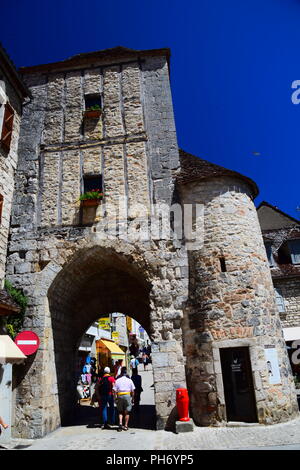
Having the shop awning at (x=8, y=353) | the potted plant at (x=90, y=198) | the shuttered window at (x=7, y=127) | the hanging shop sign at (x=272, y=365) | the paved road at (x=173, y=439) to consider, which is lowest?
the paved road at (x=173, y=439)

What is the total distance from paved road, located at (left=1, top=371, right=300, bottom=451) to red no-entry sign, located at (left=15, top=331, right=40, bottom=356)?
164cm

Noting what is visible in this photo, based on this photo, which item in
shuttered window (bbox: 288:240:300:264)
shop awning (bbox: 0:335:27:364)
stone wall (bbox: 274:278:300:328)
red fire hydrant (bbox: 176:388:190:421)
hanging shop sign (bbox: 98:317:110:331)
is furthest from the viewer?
hanging shop sign (bbox: 98:317:110:331)

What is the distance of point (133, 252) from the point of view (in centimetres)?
779

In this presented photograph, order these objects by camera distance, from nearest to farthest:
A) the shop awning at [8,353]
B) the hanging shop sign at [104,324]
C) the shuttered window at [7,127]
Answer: the shop awning at [8,353] < the shuttered window at [7,127] < the hanging shop sign at [104,324]

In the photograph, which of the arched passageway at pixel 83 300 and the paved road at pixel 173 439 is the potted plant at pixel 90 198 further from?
the paved road at pixel 173 439

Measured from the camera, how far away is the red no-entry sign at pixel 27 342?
6.94 m

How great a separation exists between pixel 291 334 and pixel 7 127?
11.6 meters

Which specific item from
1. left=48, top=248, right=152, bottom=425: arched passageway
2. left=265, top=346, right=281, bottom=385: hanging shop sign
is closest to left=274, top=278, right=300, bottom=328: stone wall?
left=48, top=248, right=152, bottom=425: arched passageway

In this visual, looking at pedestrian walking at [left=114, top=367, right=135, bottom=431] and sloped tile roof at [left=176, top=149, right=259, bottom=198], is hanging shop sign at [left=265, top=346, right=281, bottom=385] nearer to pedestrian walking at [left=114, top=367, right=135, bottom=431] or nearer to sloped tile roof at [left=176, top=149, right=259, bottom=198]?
pedestrian walking at [left=114, top=367, right=135, bottom=431]

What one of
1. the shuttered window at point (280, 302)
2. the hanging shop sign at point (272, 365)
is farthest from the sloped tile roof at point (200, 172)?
the shuttered window at point (280, 302)

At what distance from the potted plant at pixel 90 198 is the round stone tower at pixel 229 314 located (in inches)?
80.8

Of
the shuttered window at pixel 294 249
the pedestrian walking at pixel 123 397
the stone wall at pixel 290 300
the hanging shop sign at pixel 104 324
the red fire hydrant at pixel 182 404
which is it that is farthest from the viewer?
the hanging shop sign at pixel 104 324

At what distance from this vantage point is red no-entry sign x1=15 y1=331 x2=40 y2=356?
6.94 metres

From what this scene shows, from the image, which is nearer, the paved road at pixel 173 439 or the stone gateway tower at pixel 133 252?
the paved road at pixel 173 439
